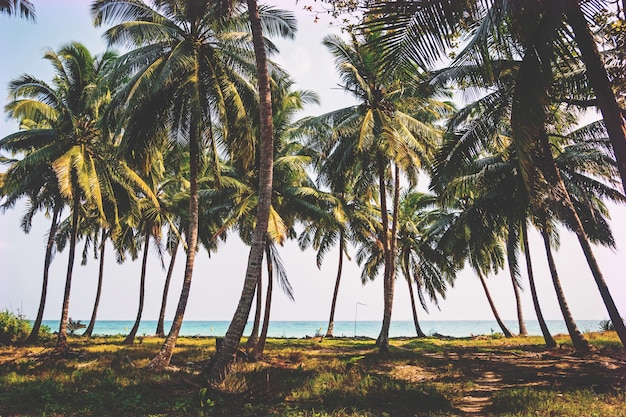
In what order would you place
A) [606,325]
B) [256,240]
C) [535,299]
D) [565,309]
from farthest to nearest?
[606,325]
[535,299]
[565,309]
[256,240]

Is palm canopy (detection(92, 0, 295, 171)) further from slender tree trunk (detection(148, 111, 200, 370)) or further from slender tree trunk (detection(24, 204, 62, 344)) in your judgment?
slender tree trunk (detection(24, 204, 62, 344))

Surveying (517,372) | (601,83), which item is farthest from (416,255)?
(601,83)

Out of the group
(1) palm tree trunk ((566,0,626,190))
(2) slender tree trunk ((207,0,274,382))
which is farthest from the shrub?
(2) slender tree trunk ((207,0,274,382))

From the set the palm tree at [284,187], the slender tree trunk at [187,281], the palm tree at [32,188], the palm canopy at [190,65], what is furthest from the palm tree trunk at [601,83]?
the palm tree at [32,188]

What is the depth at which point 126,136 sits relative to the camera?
515 inches

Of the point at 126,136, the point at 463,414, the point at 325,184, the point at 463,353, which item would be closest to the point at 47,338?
the point at 126,136

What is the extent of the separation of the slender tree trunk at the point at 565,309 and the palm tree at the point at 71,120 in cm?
1590

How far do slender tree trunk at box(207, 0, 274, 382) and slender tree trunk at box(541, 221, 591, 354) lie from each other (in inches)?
412

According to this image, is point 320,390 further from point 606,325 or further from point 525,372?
point 606,325

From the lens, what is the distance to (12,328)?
66.9 ft

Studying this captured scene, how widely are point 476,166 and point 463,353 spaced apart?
7756 mm

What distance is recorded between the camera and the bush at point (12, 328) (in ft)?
64.8

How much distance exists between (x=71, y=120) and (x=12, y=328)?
38.2 ft

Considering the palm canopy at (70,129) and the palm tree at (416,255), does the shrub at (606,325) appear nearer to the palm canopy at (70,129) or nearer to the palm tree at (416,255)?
the palm tree at (416,255)
